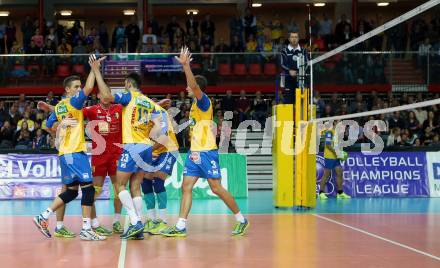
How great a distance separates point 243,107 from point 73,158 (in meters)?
12.3

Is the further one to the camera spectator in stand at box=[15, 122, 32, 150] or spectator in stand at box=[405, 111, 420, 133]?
spectator in stand at box=[405, 111, 420, 133]

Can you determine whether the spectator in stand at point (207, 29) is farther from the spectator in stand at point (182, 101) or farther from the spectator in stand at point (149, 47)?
the spectator in stand at point (182, 101)

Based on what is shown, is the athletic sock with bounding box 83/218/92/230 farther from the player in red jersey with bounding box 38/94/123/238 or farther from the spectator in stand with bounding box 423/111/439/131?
the spectator in stand with bounding box 423/111/439/131

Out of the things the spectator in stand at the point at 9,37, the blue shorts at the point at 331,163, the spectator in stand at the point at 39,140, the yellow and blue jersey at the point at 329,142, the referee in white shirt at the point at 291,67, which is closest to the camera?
the referee in white shirt at the point at 291,67

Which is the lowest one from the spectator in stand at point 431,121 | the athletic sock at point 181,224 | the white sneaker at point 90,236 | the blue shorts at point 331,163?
the white sneaker at point 90,236

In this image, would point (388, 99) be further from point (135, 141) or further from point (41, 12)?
point (41, 12)

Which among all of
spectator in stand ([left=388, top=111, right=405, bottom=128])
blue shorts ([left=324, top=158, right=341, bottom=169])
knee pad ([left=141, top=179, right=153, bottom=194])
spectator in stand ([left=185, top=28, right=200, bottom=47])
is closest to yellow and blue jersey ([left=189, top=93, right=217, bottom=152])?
knee pad ([left=141, top=179, right=153, bottom=194])

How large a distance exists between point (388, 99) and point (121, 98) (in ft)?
39.4

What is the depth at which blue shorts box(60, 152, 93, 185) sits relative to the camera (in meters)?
8.55

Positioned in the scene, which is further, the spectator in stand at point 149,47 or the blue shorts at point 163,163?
the spectator in stand at point 149,47

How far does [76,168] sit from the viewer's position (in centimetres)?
855

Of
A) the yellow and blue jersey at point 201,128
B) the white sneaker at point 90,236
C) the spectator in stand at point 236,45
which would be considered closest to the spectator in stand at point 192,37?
the spectator in stand at point 236,45

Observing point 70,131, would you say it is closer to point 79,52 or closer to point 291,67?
point 291,67

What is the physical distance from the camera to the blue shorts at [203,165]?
8.95 metres
